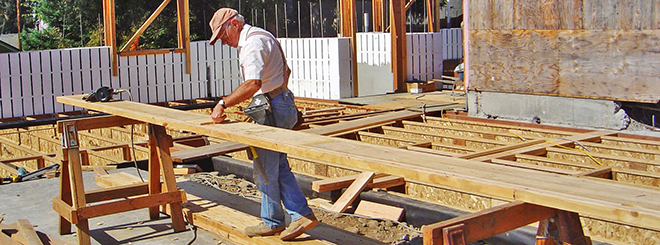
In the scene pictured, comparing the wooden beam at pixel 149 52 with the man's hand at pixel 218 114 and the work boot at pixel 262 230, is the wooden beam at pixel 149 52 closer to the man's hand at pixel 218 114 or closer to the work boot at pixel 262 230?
the man's hand at pixel 218 114

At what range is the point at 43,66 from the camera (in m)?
12.4

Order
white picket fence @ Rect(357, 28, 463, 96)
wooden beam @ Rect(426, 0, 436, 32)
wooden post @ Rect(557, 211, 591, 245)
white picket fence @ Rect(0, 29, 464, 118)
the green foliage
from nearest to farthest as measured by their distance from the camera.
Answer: wooden post @ Rect(557, 211, 591, 245)
white picket fence @ Rect(0, 29, 464, 118)
white picket fence @ Rect(357, 28, 463, 96)
wooden beam @ Rect(426, 0, 436, 32)
the green foliage

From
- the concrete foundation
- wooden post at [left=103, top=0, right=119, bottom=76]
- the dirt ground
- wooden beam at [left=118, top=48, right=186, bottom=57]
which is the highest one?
wooden post at [left=103, top=0, right=119, bottom=76]

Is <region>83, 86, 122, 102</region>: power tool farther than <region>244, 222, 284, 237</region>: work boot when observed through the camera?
Yes

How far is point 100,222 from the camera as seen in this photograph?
6391 millimetres

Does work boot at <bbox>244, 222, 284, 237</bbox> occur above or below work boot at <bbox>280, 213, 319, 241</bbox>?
below

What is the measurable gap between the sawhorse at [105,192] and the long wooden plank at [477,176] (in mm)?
1020

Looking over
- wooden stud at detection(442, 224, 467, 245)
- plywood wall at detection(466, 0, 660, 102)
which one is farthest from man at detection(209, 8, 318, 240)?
plywood wall at detection(466, 0, 660, 102)

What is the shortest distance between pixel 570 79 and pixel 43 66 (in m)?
8.34

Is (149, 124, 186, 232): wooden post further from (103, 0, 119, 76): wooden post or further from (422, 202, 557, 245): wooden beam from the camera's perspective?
(103, 0, 119, 76): wooden post

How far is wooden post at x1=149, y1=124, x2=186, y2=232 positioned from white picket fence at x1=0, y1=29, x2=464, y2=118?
7152mm

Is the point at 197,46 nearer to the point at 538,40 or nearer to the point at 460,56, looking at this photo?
the point at 460,56

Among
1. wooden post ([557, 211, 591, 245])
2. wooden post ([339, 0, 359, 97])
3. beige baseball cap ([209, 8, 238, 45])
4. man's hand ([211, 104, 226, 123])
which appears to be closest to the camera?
wooden post ([557, 211, 591, 245])

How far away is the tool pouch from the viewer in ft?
16.7
